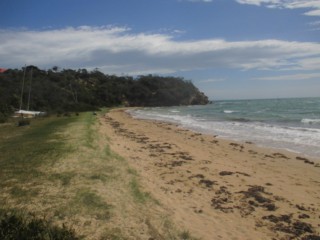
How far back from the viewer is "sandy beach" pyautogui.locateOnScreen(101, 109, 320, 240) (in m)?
6.05

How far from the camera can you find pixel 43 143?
1279 cm

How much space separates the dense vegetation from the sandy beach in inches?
1588

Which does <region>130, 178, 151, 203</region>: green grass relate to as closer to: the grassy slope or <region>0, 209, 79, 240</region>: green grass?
the grassy slope

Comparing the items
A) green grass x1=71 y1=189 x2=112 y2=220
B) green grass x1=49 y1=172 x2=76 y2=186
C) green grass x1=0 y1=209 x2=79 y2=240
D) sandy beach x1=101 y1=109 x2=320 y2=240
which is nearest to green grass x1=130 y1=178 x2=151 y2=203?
sandy beach x1=101 y1=109 x2=320 y2=240

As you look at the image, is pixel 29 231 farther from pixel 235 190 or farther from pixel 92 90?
pixel 92 90

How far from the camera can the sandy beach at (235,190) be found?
6047mm

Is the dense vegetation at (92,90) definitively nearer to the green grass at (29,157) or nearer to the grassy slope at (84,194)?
the green grass at (29,157)

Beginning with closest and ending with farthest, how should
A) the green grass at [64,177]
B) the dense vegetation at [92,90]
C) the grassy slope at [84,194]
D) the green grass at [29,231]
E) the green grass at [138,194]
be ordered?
the green grass at [29,231], the grassy slope at [84,194], the green grass at [138,194], the green grass at [64,177], the dense vegetation at [92,90]

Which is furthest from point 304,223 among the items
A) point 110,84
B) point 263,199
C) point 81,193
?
point 110,84

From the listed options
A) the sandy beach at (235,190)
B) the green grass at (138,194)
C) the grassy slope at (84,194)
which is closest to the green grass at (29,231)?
the grassy slope at (84,194)

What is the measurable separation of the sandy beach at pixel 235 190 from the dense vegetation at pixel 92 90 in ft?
132

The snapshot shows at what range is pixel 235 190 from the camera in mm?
8375

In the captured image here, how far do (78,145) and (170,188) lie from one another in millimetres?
5147

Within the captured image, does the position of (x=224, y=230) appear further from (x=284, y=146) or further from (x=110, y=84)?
(x=110, y=84)
